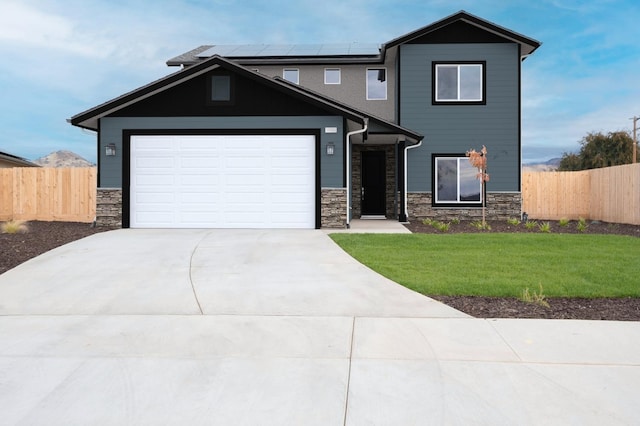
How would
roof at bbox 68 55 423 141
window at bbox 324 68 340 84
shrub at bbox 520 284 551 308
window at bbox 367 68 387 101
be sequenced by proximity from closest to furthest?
shrub at bbox 520 284 551 308
roof at bbox 68 55 423 141
window at bbox 367 68 387 101
window at bbox 324 68 340 84

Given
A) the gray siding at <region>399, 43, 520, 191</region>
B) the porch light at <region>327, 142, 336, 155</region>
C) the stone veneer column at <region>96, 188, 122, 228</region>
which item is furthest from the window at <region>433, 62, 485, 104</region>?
the stone veneer column at <region>96, 188, 122, 228</region>

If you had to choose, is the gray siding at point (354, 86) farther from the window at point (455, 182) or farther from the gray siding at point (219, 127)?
the gray siding at point (219, 127)

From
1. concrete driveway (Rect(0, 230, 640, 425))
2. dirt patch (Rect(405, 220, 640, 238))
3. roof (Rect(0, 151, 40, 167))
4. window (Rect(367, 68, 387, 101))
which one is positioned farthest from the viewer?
roof (Rect(0, 151, 40, 167))

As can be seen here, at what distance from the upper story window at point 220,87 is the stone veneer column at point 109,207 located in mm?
3853

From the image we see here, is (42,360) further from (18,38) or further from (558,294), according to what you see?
(18,38)

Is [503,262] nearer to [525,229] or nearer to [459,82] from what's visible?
[525,229]

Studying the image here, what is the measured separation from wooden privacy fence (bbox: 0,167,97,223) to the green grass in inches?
395

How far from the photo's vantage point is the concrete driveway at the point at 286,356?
350cm

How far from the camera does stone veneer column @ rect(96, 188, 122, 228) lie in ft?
46.6

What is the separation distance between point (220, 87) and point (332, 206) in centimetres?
472

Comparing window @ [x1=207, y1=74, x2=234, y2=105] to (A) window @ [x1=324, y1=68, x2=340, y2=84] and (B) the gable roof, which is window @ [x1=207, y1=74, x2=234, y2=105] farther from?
(A) window @ [x1=324, y1=68, x2=340, y2=84]

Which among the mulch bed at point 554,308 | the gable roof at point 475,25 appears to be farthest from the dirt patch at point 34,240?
the gable roof at point 475,25

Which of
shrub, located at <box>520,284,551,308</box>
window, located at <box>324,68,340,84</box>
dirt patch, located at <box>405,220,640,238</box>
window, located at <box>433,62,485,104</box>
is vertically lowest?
shrub, located at <box>520,284,551,308</box>

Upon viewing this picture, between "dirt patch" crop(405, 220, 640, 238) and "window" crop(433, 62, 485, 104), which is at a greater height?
"window" crop(433, 62, 485, 104)
